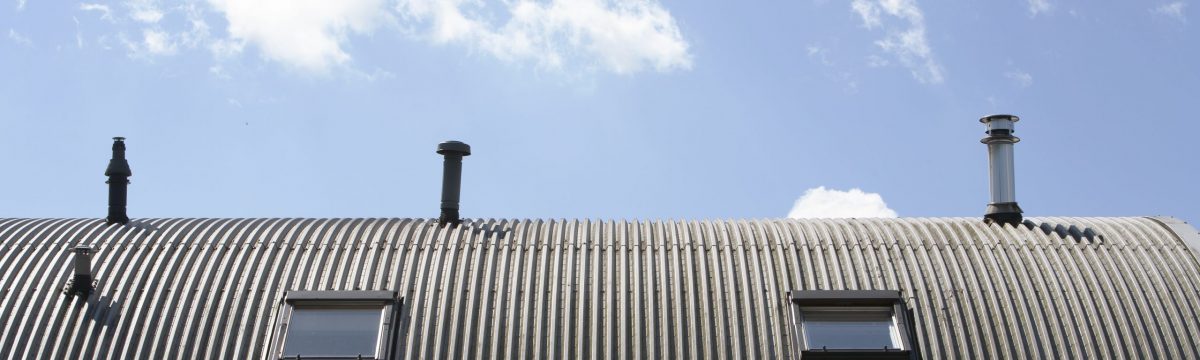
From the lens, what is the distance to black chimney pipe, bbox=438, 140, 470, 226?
821 inches

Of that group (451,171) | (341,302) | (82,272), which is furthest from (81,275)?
(451,171)

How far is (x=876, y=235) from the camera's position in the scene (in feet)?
64.7

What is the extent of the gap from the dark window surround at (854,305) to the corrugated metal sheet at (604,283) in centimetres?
17

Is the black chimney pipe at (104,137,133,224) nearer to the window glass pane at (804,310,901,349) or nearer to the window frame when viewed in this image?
the window frame

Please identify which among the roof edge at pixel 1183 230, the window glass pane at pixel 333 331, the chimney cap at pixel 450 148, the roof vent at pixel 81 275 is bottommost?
the window glass pane at pixel 333 331

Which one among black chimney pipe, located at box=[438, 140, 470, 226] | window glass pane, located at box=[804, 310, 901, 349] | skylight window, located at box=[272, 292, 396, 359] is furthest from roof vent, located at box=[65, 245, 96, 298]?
window glass pane, located at box=[804, 310, 901, 349]

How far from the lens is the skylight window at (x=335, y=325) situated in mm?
17219

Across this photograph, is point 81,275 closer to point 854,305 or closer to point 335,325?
point 335,325

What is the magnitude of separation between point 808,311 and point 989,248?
10.8ft

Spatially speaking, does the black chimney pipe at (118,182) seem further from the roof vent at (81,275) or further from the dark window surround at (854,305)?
the dark window surround at (854,305)

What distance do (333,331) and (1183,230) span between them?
12361 millimetres

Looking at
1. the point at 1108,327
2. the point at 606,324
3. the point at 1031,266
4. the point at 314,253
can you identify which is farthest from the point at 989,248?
the point at 314,253

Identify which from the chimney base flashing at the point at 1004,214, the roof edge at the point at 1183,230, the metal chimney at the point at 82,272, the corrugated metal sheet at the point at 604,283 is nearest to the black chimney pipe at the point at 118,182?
the corrugated metal sheet at the point at 604,283

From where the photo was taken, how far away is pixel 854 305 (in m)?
17.9
